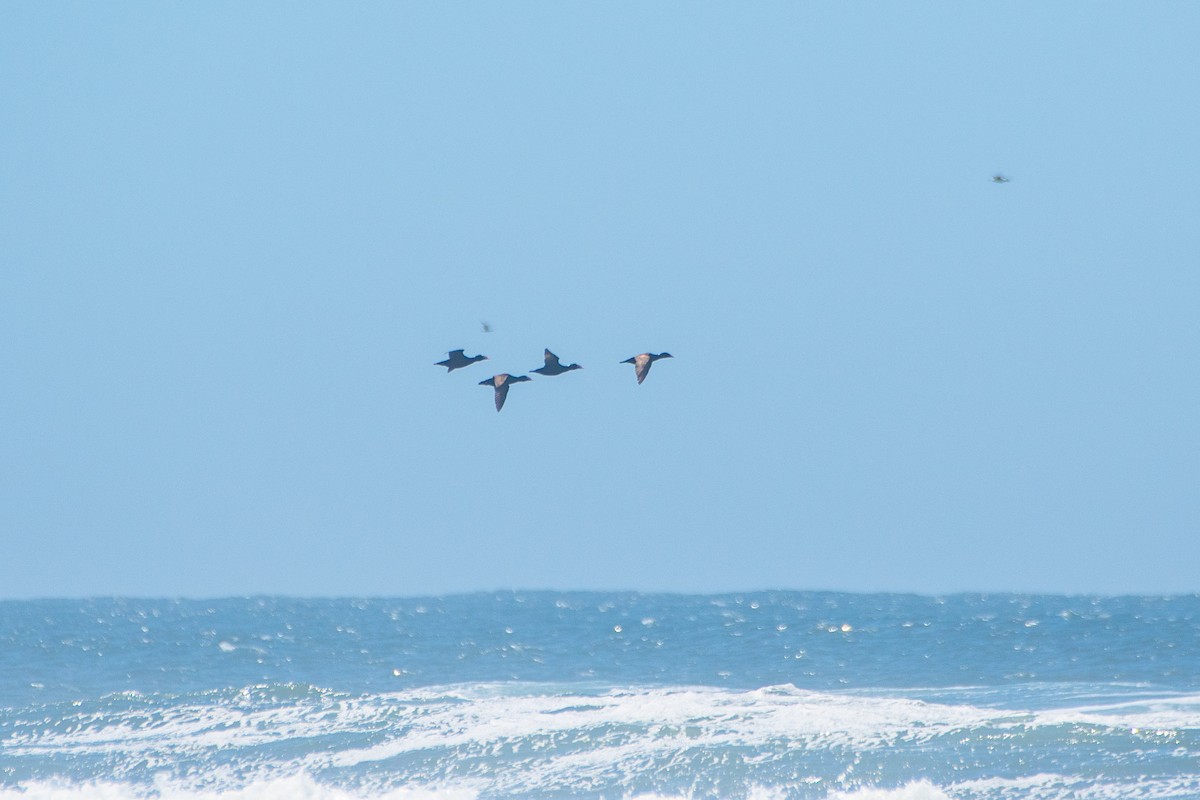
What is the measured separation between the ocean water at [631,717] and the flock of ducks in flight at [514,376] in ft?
15.6

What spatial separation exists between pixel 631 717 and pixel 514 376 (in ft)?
19.0

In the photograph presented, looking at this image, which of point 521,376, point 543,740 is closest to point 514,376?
point 521,376

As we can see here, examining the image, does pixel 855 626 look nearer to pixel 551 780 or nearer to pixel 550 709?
pixel 550 709

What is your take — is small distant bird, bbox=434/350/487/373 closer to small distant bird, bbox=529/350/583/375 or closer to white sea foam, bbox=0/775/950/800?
small distant bird, bbox=529/350/583/375

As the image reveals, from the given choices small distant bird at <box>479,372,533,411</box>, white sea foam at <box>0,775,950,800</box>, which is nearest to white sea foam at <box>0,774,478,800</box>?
white sea foam at <box>0,775,950,800</box>

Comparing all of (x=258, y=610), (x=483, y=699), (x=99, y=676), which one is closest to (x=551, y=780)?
(x=483, y=699)

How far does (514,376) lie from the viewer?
16422 millimetres

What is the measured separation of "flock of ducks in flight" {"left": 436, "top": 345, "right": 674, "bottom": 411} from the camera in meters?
15.5

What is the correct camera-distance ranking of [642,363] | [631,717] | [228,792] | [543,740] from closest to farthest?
[642,363] < [228,792] < [543,740] < [631,717]

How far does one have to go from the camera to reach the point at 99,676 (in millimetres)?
27562

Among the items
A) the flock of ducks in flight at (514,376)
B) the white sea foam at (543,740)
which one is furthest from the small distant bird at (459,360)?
the white sea foam at (543,740)

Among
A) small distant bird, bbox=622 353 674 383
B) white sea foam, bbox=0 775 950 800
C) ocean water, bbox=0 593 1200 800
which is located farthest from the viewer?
ocean water, bbox=0 593 1200 800

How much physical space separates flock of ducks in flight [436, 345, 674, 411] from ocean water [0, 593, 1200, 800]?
476cm

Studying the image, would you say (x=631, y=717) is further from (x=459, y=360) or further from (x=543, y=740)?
(x=459, y=360)
